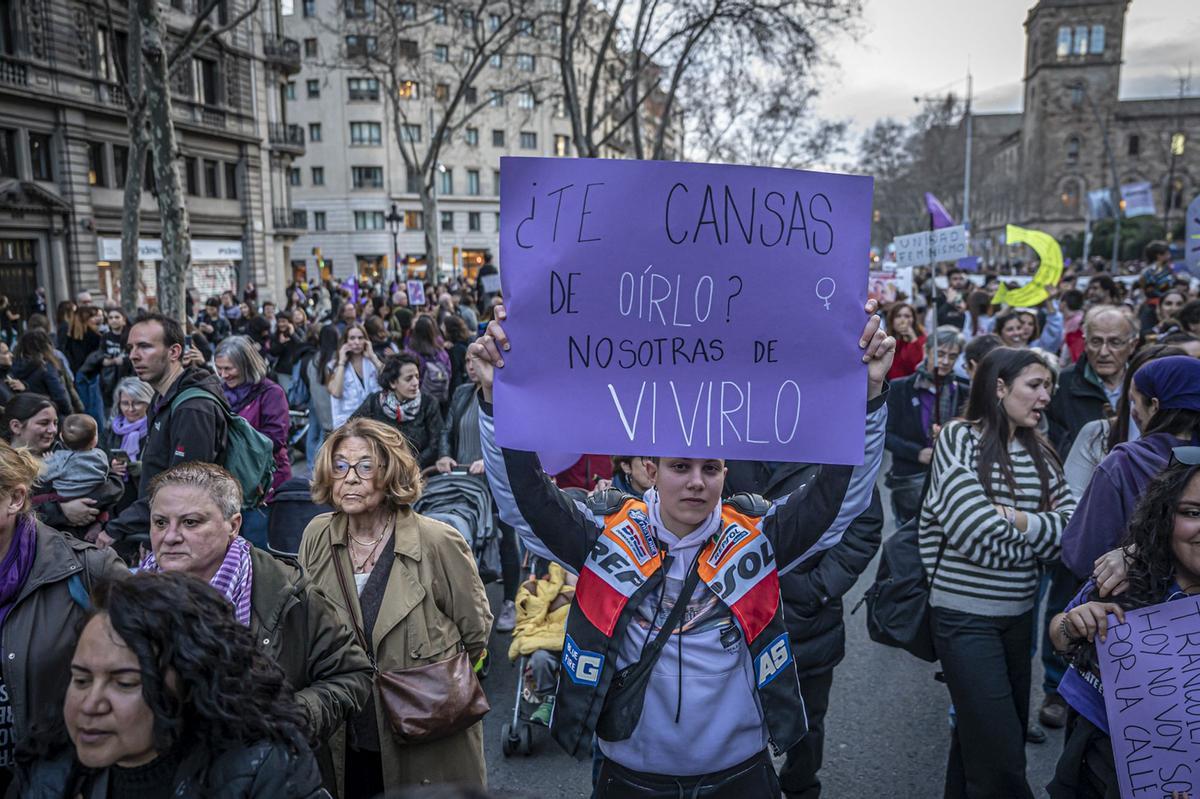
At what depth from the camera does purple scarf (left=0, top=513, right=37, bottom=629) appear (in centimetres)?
247

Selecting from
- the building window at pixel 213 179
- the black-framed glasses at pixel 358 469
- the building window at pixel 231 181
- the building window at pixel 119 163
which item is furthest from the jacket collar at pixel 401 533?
the building window at pixel 231 181

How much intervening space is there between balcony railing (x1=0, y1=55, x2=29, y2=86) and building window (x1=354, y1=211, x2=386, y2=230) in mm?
32284

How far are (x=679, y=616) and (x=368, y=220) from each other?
60.0 metres

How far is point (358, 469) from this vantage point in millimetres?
3277

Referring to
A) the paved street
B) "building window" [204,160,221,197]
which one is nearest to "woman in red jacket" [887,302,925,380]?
the paved street

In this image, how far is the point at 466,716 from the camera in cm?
309

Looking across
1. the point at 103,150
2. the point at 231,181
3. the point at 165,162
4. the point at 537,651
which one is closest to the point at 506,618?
the point at 537,651

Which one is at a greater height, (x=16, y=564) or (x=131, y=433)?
(x=16, y=564)

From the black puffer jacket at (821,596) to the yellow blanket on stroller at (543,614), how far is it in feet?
4.25

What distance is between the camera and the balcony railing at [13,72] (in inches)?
1004

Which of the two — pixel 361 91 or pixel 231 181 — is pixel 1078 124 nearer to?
pixel 361 91

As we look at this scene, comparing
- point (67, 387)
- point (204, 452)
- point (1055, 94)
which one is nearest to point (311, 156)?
point (67, 387)

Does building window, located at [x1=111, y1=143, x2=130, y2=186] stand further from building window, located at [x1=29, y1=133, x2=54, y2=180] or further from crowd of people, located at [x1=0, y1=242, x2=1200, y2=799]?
crowd of people, located at [x1=0, y1=242, x2=1200, y2=799]

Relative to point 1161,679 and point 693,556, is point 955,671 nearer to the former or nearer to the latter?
point 1161,679
